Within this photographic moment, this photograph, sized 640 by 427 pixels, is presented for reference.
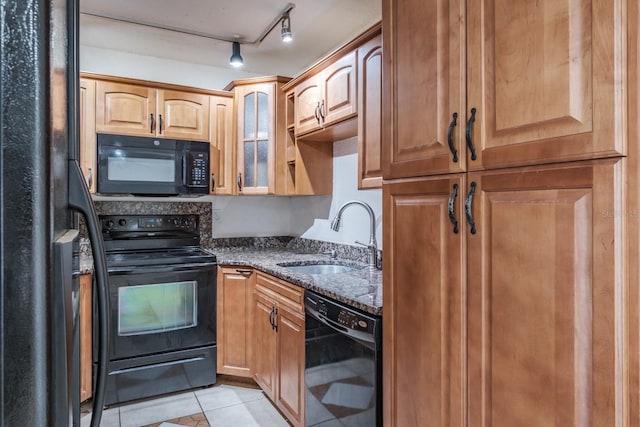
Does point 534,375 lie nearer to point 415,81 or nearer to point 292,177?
point 415,81

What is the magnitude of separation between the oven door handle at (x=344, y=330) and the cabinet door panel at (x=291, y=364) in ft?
0.59

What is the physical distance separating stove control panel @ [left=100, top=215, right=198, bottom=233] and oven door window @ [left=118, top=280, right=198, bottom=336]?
2.15 ft

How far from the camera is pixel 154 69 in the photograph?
3.22 meters

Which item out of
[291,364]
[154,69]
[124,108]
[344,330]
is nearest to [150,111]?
[124,108]

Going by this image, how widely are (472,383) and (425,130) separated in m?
0.72

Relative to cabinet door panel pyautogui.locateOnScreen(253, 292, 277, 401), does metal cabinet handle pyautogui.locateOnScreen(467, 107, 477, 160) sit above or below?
above

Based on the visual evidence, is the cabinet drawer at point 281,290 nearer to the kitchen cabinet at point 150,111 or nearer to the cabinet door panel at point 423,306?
the cabinet door panel at point 423,306

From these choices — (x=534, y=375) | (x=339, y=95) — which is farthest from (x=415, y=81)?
(x=339, y=95)

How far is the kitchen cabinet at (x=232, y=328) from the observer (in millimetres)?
2795

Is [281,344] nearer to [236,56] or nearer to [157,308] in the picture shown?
[157,308]

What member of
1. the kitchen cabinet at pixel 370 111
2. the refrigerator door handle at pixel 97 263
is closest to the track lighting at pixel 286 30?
the kitchen cabinet at pixel 370 111

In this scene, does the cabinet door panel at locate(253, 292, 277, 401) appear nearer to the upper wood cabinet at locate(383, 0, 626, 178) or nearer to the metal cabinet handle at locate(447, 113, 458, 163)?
the upper wood cabinet at locate(383, 0, 626, 178)

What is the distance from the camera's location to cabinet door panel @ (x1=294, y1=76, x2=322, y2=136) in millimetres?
2531

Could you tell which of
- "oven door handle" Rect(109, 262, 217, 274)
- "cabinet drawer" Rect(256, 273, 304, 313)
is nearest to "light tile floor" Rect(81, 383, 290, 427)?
→ "cabinet drawer" Rect(256, 273, 304, 313)
